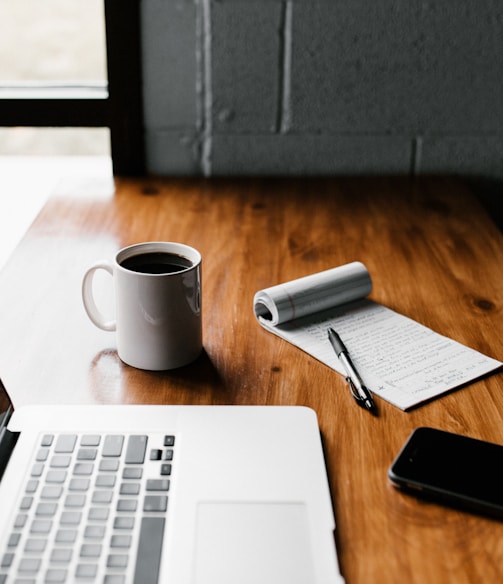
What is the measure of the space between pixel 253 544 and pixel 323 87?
1100 mm

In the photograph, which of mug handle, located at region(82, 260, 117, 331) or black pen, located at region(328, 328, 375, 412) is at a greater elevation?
mug handle, located at region(82, 260, 117, 331)

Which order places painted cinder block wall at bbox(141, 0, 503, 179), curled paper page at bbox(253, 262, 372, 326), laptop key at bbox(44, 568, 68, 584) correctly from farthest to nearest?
painted cinder block wall at bbox(141, 0, 503, 179)
curled paper page at bbox(253, 262, 372, 326)
laptop key at bbox(44, 568, 68, 584)

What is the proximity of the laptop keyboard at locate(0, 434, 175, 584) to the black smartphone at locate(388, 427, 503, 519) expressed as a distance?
212 millimetres

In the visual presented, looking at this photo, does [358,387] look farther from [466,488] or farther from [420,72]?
[420,72]

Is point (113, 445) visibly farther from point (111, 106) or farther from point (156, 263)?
point (111, 106)

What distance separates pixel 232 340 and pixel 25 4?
107 cm

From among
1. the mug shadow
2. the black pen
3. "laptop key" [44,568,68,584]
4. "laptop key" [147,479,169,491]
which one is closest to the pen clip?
the black pen

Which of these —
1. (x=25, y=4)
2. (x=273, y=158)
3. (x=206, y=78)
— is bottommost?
(x=273, y=158)

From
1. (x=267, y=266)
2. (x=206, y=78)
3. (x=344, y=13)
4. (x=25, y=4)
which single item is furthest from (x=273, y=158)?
(x=25, y=4)

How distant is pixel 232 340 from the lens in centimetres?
89

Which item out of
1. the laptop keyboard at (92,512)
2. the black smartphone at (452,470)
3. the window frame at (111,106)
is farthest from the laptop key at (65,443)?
the window frame at (111,106)

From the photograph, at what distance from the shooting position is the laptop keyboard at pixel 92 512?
0.54 metres

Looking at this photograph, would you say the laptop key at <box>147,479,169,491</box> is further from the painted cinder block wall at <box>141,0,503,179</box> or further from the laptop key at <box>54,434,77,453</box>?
the painted cinder block wall at <box>141,0,503,179</box>

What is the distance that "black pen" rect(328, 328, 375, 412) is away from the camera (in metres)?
0.76
